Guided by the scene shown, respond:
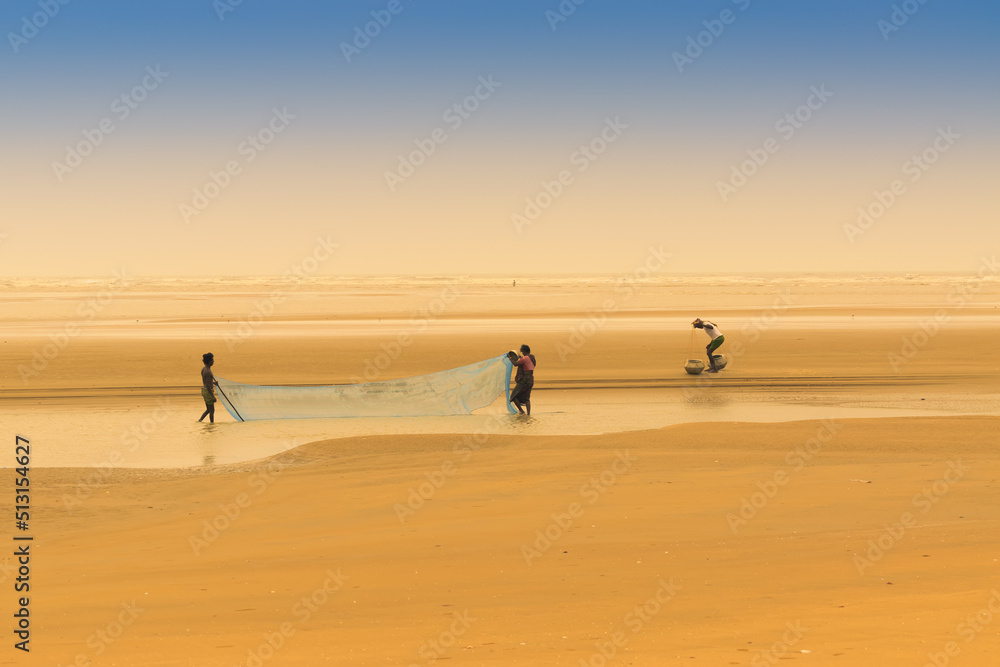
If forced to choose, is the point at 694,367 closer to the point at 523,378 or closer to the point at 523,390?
the point at 523,390

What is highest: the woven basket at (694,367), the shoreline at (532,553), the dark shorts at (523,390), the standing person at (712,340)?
the standing person at (712,340)

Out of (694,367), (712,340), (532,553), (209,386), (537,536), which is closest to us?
(532,553)

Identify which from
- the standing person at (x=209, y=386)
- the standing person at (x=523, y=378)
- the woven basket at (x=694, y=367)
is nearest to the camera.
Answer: the standing person at (x=209, y=386)

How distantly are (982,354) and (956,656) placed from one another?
98.7 feet

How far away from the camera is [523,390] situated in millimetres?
19500

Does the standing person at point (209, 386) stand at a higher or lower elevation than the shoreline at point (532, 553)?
higher

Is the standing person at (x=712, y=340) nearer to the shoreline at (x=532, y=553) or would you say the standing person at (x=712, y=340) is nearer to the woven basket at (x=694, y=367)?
the woven basket at (x=694, y=367)

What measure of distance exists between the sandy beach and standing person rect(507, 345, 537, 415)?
561mm

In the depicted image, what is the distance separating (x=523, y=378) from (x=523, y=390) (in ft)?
1.02

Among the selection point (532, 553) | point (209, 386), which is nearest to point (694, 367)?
point (209, 386)

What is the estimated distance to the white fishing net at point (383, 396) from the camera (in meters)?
19.0

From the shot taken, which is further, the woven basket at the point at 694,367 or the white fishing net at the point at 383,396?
the woven basket at the point at 694,367

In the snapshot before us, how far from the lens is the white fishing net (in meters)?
19.0

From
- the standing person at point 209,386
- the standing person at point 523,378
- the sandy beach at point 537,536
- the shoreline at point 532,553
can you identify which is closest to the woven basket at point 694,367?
the sandy beach at point 537,536
